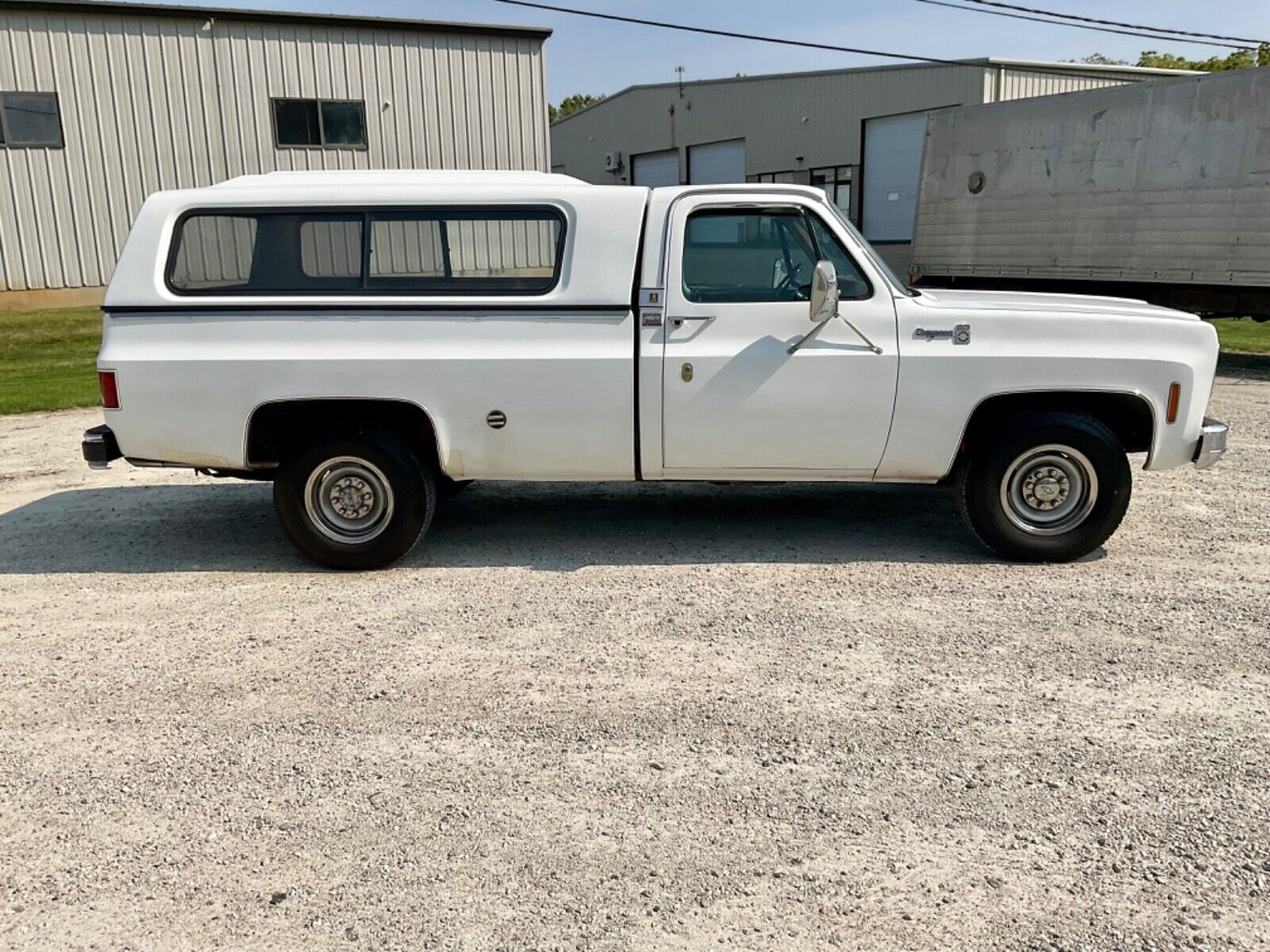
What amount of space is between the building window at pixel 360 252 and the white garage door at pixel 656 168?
33078 mm

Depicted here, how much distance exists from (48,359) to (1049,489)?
48.7ft

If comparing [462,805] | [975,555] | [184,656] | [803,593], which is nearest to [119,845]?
[462,805]

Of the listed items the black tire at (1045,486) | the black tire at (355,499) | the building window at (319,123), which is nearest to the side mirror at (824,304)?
the black tire at (1045,486)

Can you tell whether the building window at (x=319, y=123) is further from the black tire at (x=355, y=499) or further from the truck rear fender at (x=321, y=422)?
the black tire at (x=355, y=499)

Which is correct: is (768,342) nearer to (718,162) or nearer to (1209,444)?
(1209,444)

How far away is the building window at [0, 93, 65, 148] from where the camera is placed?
19.4 m

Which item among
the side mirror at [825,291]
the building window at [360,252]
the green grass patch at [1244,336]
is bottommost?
the green grass patch at [1244,336]

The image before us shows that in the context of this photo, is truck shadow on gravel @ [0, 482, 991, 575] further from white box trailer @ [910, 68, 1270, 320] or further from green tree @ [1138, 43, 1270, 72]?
green tree @ [1138, 43, 1270, 72]

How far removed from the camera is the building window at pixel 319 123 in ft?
70.1

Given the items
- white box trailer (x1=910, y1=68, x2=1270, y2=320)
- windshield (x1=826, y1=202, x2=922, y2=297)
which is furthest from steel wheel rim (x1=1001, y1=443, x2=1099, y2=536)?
white box trailer (x1=910, y1=68, x2=1270, y2=320)

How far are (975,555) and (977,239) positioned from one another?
501 inches

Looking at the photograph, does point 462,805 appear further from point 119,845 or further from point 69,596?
point 69,596

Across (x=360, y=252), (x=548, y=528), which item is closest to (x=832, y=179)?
(x=548, y=528)

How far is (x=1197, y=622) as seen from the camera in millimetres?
5055
